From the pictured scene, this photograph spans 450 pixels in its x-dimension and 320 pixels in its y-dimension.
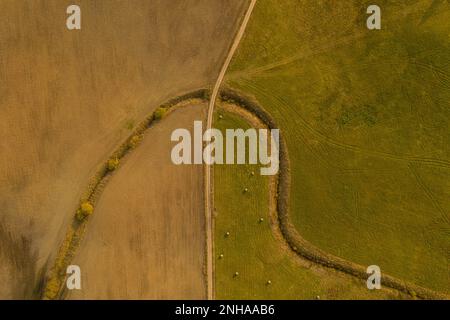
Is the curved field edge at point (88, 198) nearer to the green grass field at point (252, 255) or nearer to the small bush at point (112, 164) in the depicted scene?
the small bush at point (112, 164)

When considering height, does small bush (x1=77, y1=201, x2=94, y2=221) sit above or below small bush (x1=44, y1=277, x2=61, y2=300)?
above

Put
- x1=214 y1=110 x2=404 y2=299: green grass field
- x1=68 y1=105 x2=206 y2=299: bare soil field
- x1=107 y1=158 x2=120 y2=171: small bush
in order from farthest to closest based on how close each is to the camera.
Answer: x1=214 y1=110 x2=404 y2=299: green grass field
x1=68 y1=105 x2=206 y2=299: bare soil field
x1=107 y1=158 x2=120 y2=171: small bush

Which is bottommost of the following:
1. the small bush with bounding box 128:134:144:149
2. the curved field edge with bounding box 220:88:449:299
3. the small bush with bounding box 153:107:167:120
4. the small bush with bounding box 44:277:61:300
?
the small bush with bounding box 44:277:61:300

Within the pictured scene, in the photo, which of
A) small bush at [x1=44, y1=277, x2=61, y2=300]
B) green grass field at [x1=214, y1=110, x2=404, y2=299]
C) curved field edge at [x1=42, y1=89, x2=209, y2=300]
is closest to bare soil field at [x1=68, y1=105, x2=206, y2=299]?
curved field edge at [x1=42, y1=89, x2=209, y2=300]

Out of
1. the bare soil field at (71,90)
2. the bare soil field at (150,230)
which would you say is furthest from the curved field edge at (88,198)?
the bare soil field at (71,90)

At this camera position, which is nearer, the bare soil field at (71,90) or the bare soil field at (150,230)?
the bare soil field at (71,90)

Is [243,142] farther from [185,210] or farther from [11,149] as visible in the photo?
[11,149]

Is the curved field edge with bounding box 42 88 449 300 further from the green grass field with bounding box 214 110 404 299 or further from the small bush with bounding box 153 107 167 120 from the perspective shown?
the green grass field with bounding box 214 110 404 299
